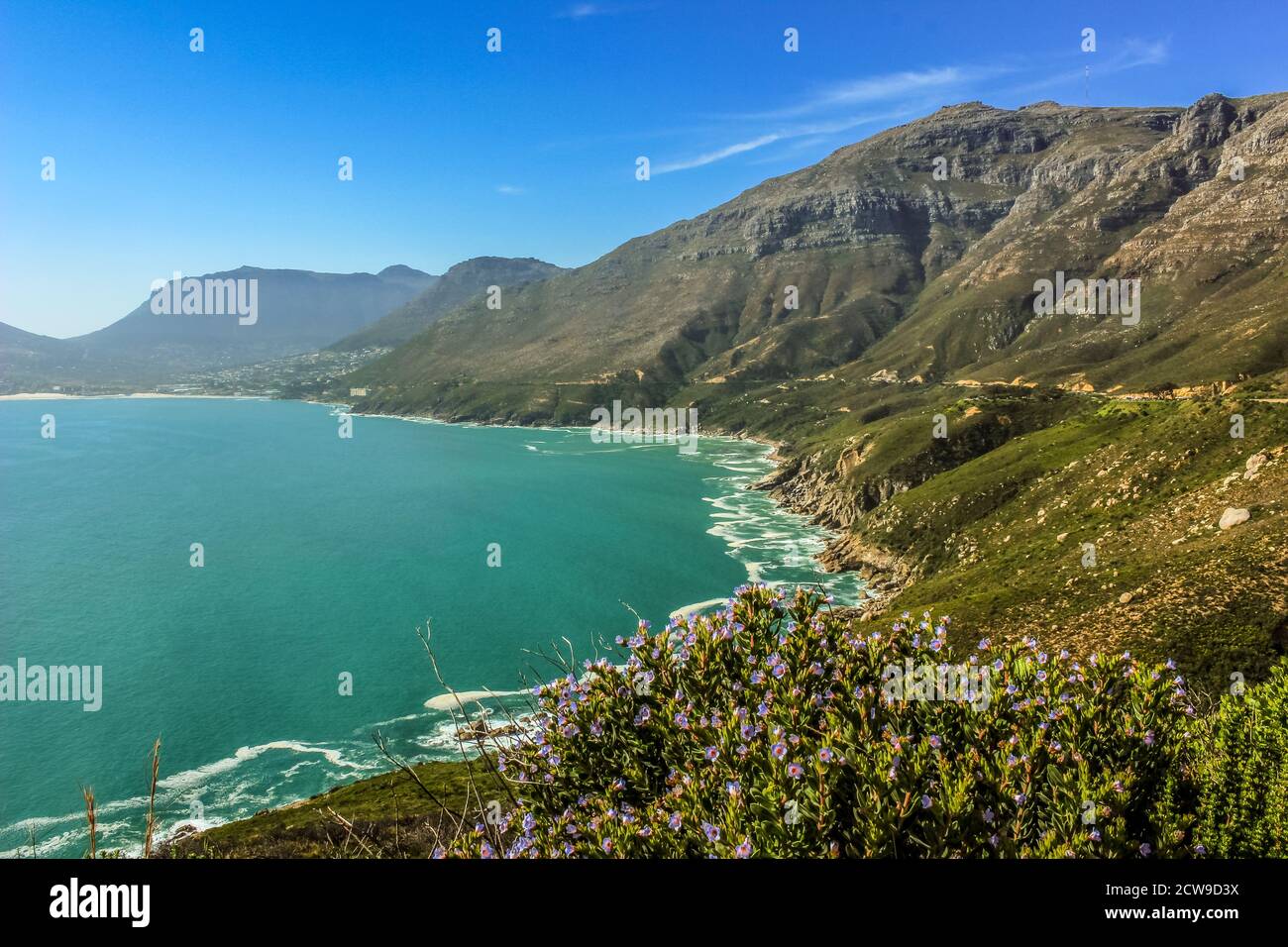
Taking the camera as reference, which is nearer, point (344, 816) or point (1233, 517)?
point (344, 816)

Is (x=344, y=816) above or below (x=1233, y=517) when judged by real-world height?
below

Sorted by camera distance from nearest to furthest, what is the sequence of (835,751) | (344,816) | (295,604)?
(835,751) → (344,816) → (295,604)

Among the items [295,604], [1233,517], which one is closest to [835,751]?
[1233,517]

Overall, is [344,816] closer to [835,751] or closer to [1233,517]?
[835,751]

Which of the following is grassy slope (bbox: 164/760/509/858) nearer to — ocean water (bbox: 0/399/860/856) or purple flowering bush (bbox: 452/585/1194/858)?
ocean water (bbox: 0/399/860/856)

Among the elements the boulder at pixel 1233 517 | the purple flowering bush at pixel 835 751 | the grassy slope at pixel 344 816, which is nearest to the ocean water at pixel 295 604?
the purple flowering bush at pixel 835 751

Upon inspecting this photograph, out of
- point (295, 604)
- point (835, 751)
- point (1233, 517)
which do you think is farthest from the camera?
point (295, 604)
